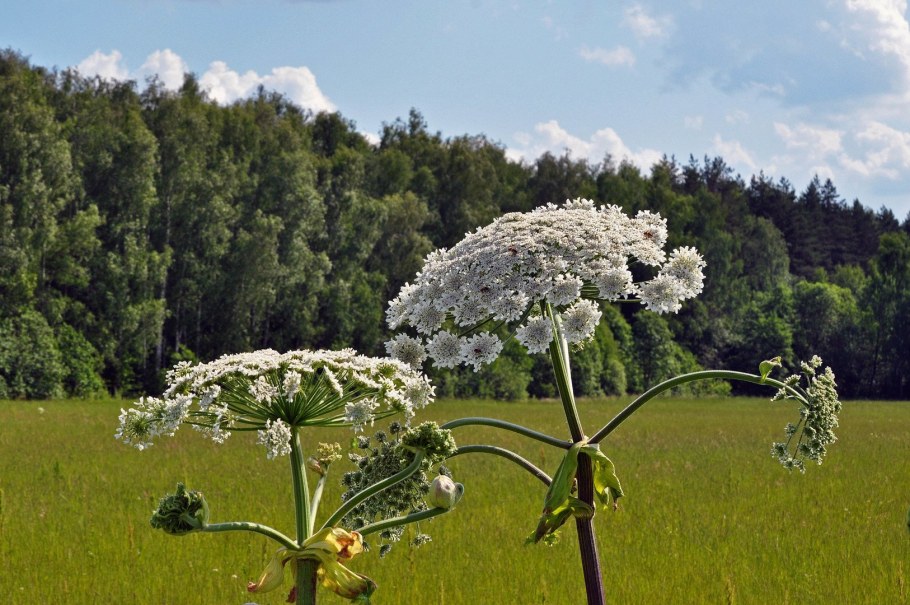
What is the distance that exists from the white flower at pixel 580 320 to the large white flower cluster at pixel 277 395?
618 millimetres

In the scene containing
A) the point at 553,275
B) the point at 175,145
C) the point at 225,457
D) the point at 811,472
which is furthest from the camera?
the point at 175,145

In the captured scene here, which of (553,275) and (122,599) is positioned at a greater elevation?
(553,275)

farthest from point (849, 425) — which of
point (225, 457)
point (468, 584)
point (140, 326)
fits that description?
point (140, 326)

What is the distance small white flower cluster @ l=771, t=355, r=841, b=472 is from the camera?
3309 mm

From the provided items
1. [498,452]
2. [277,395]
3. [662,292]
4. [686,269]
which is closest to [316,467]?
[277,395]

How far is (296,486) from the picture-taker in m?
3.18

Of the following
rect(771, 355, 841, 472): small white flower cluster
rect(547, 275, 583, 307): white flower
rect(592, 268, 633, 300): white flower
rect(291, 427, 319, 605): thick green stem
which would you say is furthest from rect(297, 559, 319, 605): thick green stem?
rect(771, 355, 841, 472): small white flower cluster

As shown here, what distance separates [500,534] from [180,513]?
8.35 meters

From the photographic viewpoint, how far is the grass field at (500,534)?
8094 millimetres

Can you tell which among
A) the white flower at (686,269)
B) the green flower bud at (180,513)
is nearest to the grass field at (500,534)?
the white flower at (686,269)

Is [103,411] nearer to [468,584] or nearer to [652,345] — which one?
[468,584]

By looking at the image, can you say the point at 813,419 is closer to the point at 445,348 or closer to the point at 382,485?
the point at 445,348

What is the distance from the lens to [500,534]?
10.8 m

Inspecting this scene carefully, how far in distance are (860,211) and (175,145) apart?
7968 centimetres
